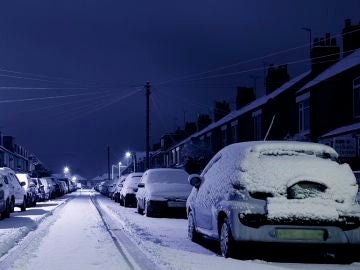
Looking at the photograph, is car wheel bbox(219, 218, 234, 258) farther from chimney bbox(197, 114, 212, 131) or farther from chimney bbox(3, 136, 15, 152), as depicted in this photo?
chimney bbox(3, 136, 15, 152)

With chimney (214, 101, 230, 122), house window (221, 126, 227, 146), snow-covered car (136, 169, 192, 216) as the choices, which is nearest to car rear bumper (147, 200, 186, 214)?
snow-covered car (136, 169, 192, 216)

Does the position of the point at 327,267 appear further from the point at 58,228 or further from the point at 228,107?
the point at 228,107

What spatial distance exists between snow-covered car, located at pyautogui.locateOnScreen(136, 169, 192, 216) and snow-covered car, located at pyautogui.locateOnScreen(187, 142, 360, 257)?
9462 mm

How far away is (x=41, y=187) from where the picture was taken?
120 ft

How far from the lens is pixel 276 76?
4431cm

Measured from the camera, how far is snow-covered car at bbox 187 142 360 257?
325 inches

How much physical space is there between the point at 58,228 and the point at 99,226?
1037 millimetres

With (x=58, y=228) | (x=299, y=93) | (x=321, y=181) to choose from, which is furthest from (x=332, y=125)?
(x=321, y=181)

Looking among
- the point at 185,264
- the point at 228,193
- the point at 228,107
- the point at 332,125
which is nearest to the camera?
the point at 185,264

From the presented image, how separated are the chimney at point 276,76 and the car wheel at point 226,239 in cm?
3593

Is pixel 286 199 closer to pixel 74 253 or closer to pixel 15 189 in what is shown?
pixel 74 253

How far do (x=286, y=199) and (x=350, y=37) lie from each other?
25.8 meters

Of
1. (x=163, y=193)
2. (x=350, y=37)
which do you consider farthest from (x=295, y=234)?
(x=350, y=37)

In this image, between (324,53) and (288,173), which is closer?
(288,173)
